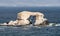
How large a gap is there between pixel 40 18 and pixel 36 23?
208 centimetres

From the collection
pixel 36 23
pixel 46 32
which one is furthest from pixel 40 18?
pixel 46 32

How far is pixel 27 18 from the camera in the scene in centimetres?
8775

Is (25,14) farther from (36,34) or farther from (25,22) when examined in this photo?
(36,34)

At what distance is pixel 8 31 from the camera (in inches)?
2904

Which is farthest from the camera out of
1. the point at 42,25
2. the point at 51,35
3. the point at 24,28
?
the point at 42,25

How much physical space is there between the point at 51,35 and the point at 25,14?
72.1 ft

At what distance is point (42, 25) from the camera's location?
84438 millimetres

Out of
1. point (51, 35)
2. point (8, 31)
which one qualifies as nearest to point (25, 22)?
point (8, 31)

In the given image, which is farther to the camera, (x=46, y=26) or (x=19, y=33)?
(x=46, y=26)

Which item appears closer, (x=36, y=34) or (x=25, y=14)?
(x=36, y=34)

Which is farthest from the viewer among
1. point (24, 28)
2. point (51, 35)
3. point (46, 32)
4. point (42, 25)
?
point (42, 25)

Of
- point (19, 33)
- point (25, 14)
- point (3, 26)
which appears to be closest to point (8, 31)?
point (19, 33)

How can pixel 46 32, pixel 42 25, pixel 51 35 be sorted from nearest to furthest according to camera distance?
pixel 51 35 < pixel 46 32 < pixel 42 25

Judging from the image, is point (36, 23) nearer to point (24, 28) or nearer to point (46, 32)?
point (24, 28)
